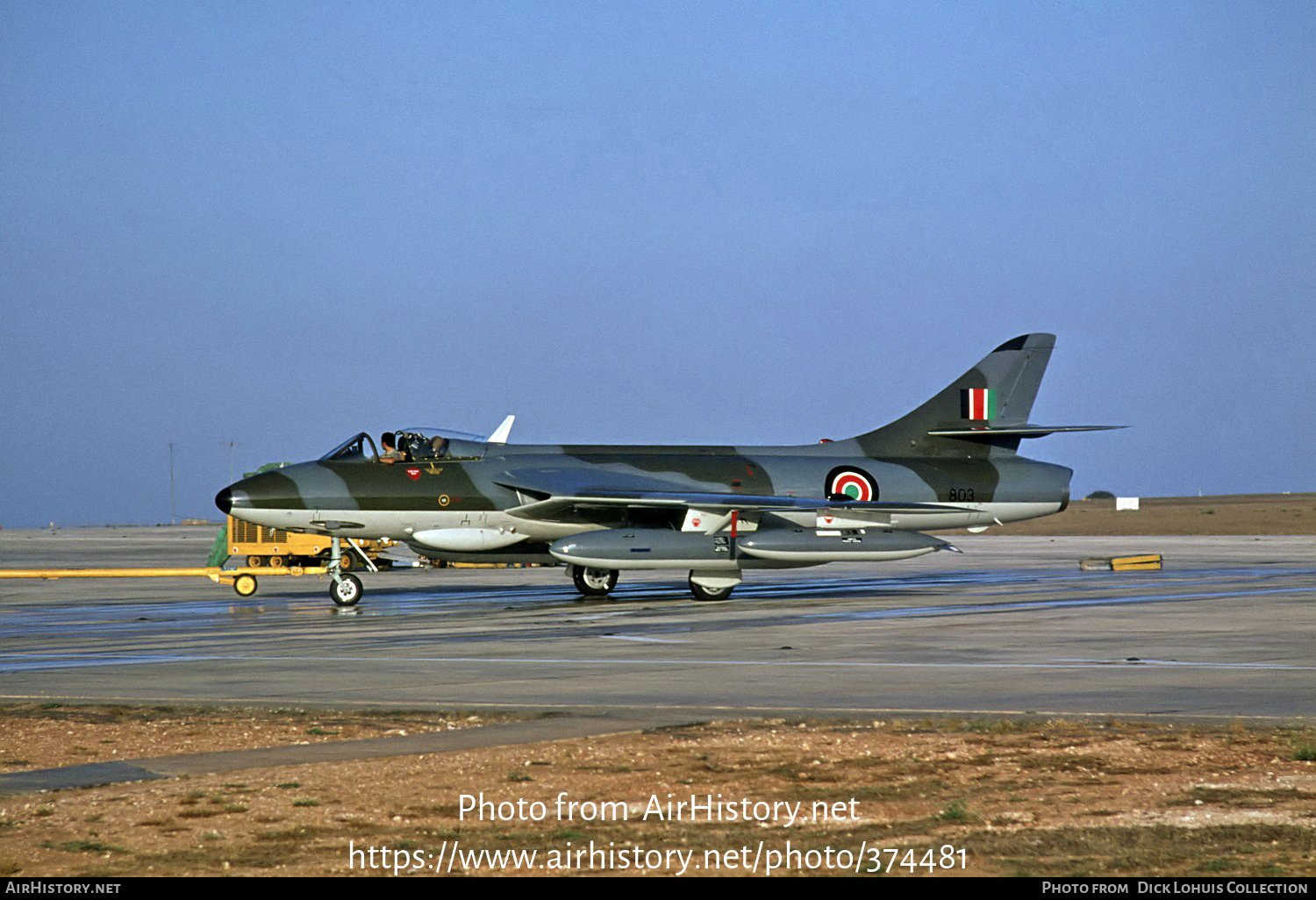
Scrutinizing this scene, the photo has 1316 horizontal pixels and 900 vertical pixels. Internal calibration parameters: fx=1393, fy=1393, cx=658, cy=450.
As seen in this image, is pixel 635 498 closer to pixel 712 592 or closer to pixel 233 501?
pixel 712 592

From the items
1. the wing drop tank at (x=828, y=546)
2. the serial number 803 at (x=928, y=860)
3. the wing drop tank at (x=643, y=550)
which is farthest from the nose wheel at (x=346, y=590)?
the serial number 803 at (x=928, y=860)

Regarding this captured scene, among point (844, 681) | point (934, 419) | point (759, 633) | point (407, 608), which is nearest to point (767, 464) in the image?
point (934, 419)

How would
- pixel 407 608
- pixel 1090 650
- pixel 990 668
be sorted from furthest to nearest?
pixel 407 608, pixel 1090 650, pixel 990 668

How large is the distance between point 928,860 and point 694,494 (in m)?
19.5

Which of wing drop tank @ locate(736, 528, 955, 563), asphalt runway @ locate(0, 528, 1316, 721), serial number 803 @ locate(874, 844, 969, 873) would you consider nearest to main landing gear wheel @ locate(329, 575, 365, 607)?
asphalt runway @ locate(0, 528, 1316, 721)

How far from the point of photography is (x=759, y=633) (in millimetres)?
18266

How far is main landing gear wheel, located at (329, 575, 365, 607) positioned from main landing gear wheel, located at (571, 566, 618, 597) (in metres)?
4.32

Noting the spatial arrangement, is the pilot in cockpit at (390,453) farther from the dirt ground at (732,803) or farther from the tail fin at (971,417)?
the dirt ground at (732,803)

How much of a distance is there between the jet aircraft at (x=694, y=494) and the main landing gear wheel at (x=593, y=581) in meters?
0.03

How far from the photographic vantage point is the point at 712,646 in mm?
16562

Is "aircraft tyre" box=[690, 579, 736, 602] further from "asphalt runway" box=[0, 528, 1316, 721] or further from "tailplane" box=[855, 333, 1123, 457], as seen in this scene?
"tailplane" box=[855, 333, 1123, 457]

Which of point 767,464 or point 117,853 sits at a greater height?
point 767,464
